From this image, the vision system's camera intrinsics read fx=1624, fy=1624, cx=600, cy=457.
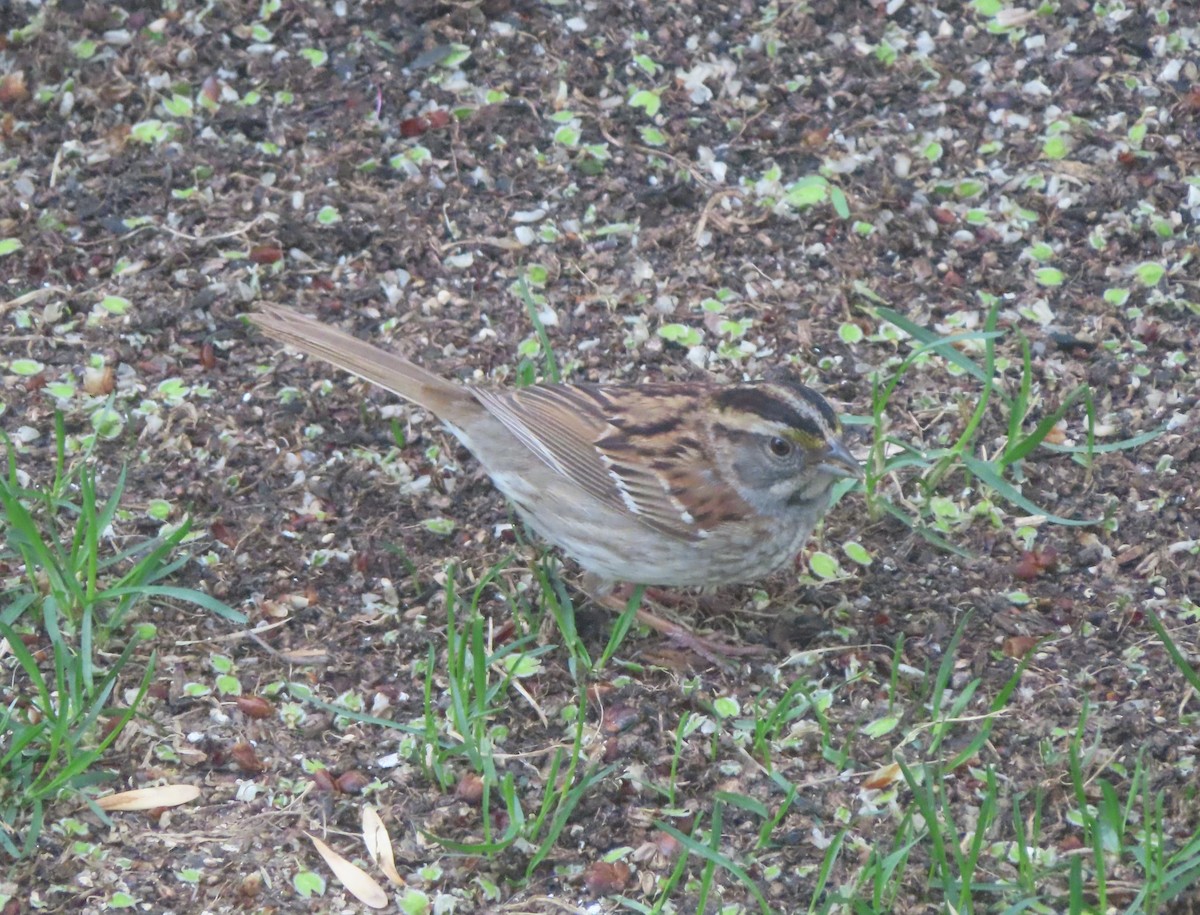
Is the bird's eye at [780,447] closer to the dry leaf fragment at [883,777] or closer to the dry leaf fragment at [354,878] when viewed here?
the dry leaf fragment at [883,777]

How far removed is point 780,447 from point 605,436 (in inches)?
20.1

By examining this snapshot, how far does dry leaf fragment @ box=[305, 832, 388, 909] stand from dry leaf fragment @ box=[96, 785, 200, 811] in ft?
1.06

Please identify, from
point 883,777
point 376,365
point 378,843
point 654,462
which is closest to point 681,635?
point 654,462

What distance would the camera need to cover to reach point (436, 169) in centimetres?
561

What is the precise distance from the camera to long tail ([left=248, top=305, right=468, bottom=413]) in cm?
466

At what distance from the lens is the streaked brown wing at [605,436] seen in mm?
4422

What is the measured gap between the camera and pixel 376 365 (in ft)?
15.3

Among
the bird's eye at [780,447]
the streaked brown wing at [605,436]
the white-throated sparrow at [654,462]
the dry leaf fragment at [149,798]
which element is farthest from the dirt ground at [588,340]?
the bird's eye at [780,447]

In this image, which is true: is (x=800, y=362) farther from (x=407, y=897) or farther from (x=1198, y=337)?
(x=407, y=897)

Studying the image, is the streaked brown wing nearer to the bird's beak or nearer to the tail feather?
the tail feather

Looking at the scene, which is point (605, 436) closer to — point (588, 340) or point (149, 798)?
point (588, 340)

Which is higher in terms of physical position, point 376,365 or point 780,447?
point 780,447

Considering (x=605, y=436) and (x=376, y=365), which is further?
(x=376, y=365)

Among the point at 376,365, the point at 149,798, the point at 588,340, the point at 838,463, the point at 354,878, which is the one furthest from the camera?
the point at 588,340
